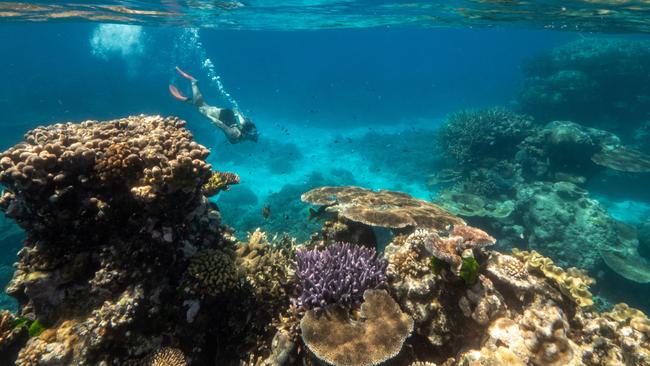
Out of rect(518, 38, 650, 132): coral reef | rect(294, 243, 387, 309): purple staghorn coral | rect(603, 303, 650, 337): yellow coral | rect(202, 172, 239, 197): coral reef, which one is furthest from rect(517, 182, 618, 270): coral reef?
rect(518, 38, 650, 132): coral reef

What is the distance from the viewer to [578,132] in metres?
15.5

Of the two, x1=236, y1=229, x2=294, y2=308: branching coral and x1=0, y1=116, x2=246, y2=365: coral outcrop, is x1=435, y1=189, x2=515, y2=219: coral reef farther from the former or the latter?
x1=0, y1=116, x2=246, y2=365: coral outcrop

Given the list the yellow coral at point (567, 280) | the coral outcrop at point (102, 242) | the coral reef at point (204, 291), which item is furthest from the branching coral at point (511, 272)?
the coral outcrop at point (102, 242)

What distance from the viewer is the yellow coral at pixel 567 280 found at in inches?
176

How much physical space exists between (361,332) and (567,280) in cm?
303

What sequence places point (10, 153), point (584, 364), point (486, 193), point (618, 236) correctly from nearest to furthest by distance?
1. point (584, 364)
2. point (10, 153)
3. point (618, 236)
4. point (486, 193)

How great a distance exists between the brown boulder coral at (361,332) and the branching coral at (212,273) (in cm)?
117

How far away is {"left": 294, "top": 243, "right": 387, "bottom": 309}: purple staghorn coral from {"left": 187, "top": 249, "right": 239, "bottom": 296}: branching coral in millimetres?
948

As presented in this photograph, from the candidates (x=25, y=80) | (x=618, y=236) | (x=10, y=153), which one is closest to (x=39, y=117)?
(x=25, y=80)

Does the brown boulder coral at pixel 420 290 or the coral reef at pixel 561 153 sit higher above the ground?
the brown boulder coral at pixel 420 290

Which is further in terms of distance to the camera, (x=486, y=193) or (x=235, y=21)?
(x=235, y=21)

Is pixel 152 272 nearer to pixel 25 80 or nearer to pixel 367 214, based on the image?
pixel 367 214

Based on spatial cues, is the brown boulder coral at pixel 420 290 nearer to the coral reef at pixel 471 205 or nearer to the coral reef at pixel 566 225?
the coral reef at pixel 471 205

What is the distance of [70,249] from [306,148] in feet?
103
